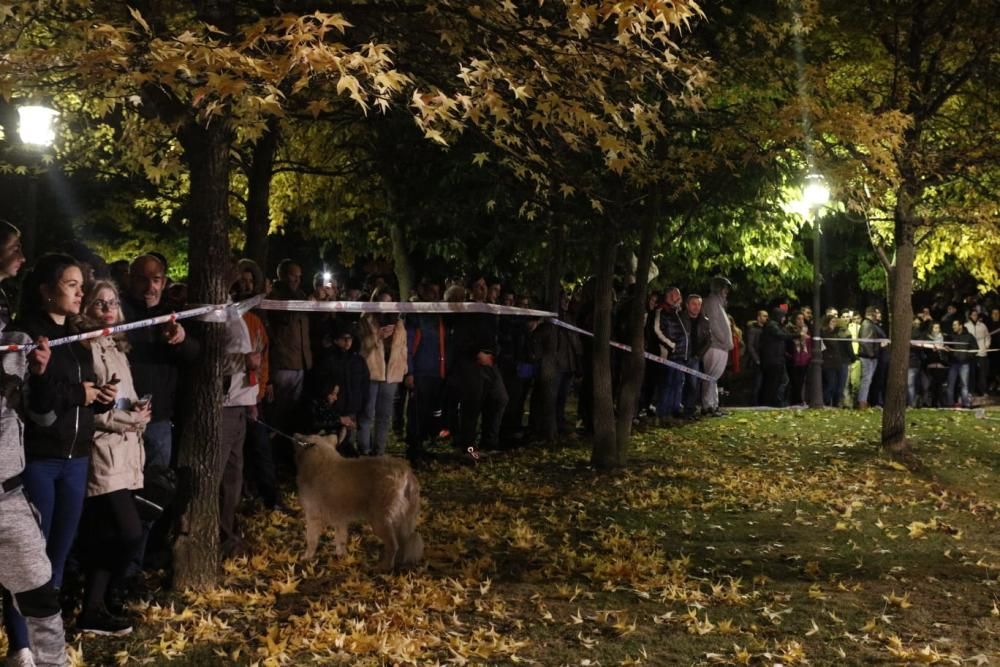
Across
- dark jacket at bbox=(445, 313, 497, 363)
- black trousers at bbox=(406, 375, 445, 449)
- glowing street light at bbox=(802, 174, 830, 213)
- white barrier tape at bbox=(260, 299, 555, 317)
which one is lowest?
black trousers at bbox=(406, 375, 445, 449)

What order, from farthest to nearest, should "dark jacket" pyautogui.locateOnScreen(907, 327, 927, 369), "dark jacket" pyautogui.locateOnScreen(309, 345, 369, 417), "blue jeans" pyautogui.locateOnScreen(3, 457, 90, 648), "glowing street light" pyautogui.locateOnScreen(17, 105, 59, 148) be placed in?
"dark jacket" pyautogui.locateOnScreen(907, 327, 927, 369) < "glowing street light" pyautogui.locateOnScreen(17, 105, 59, 148) < "dark jacket" pyautogui.locateOnScreen(309, 345, 369, 417) < "blue jeans" pyautogui.locateOnScreen(3, 457, 90, 648)

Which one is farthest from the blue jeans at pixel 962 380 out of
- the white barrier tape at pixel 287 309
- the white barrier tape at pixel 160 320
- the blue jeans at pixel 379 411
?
the white barrier tape at pixel 160 320

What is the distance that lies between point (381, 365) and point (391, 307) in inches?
26.3

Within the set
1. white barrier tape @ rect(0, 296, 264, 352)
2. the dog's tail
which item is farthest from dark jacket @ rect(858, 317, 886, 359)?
white barrier tape @ rect(0, 296, 264, 352)

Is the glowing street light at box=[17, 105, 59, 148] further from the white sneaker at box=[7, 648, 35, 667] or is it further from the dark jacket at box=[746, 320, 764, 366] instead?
the dark jacket at box=[746, 320, 764, 366]

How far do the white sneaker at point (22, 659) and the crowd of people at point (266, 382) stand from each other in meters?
0.01

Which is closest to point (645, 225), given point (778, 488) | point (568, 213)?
point (568, 213)

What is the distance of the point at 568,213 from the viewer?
47.6ft

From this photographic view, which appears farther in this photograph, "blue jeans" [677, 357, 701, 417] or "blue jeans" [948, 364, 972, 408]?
→ "blue jeans" [948, 364, 972, 408]

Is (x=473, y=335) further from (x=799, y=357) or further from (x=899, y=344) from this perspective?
(x=799, y=357)

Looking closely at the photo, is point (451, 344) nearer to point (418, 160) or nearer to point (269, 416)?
point (269, 416)

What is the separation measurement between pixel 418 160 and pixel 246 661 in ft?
42.9

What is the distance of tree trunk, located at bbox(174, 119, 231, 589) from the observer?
6.72 m

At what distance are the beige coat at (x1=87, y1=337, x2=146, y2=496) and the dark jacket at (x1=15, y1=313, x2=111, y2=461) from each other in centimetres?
31
